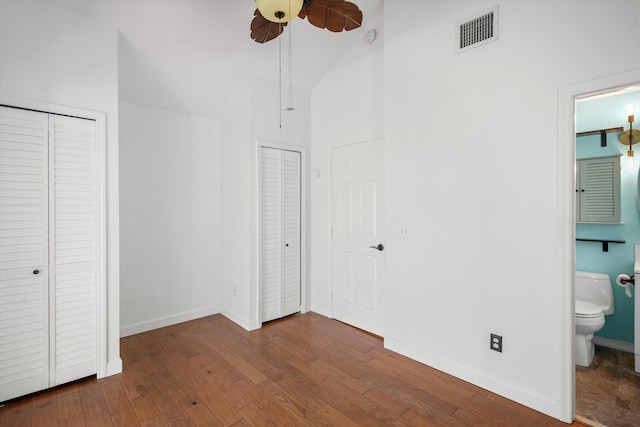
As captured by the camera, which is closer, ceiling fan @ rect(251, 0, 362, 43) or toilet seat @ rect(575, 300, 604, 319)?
ceiling fan @ rect(251, 0, 362, 43)

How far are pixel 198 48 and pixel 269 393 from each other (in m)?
3.13

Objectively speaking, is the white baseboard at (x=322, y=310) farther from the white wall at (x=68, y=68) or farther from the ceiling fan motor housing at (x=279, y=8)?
the ceiling fan motor housing at (x=279, y=8)

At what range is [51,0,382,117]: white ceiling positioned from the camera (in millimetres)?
2537

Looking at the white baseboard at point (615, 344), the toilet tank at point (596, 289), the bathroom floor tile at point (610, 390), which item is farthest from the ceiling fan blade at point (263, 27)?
the white baseboard at point (615, 344)

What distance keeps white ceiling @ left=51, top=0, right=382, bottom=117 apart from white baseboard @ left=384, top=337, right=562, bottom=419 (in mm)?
3117

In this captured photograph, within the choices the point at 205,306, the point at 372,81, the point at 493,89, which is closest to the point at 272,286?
the point at 205,306

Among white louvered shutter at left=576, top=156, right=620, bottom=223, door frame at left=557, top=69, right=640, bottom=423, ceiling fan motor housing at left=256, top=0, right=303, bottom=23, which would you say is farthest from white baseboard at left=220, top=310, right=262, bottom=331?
white louvered shutter at left=576, top=156, right=620, bottom=223

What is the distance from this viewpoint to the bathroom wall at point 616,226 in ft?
9.36

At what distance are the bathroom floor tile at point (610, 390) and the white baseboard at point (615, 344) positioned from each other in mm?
52

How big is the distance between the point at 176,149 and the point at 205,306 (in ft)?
6.48

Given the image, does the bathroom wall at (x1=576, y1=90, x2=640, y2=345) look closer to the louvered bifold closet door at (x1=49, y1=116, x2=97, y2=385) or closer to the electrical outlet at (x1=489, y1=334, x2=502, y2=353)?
the electrical outlet at (x1=489, y1=334, x2=502, y2=353)

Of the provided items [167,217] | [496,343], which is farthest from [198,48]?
[496,343]

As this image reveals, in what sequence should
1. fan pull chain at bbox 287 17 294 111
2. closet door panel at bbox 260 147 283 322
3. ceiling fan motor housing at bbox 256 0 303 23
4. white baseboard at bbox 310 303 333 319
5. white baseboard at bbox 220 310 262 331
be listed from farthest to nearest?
white baseboard at bbox 310 303 333 319 → closet door panel at bbox 260 147 283 322 → white baseboard at bbox 220 310 262 331 → fan pull chain at bbox 287 17 294 111 → ceiling fan motor housing at bbox 256 0 303 23

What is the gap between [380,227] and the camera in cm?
328
